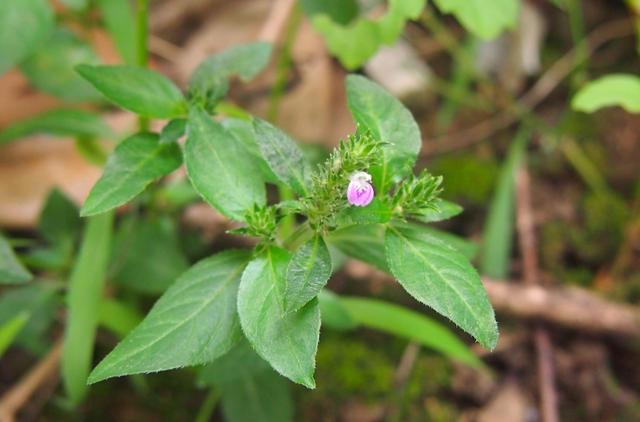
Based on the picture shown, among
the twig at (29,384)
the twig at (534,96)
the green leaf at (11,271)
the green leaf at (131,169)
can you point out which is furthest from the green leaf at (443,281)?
the twig at (534,96)

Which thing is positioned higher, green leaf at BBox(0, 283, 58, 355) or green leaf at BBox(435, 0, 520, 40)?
green leaf at BBox(435, 0, 520, 40)

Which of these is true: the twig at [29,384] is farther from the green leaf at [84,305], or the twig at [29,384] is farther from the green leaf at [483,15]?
the green leaf at [483,15]

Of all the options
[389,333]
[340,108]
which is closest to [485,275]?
[389,333]

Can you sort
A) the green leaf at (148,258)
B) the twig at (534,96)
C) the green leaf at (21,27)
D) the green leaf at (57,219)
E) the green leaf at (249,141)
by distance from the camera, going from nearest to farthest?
the green leaf at (249,141) → the green leaf at (21,27) → the green leaf at (148,258) → the green leaf at (57,219) → the twig at (534,96)

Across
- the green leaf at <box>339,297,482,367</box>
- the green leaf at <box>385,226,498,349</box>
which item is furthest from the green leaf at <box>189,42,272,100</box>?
the green leaf at <box>339,297,482,367</box>

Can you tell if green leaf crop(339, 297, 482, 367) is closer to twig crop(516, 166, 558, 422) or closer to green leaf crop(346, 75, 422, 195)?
twig crop(516, 166, 558, 422)
